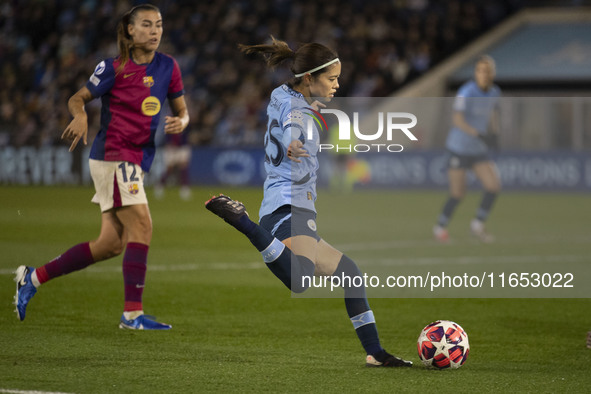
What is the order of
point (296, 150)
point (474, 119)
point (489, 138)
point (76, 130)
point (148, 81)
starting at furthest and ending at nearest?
point (489, 138) < point (474, 119) < point (148, 81) < point (76, 130) < point (296, 150)

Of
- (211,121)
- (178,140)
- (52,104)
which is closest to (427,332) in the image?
(178,140)

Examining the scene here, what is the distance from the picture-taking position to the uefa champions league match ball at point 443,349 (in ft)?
19.3

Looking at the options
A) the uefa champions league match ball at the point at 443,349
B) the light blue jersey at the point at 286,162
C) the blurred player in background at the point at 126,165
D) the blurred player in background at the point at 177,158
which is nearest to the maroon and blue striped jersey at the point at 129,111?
the blurred player in background at the point at 126,165

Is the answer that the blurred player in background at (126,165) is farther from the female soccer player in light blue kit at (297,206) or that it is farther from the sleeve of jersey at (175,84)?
the female soccer player in light blue kit at (297,206)

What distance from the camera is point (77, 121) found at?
673 cm

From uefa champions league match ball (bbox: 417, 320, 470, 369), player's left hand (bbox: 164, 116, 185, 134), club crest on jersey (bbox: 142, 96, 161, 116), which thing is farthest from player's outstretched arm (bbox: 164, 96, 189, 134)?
uefa champions league match ball (bbox: 417, 320, 470, 369)

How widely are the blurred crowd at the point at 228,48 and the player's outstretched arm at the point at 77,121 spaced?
1921cm

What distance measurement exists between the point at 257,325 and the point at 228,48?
2278 centimetres

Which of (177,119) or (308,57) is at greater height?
(308,57)

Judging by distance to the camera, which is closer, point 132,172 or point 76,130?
point 76,130

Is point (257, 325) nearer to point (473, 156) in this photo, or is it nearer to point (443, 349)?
point (443, 349)

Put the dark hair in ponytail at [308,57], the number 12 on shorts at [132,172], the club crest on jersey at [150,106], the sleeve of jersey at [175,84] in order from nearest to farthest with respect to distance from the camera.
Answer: the dark hair in ponytail at [308,57] → the number 12 on shorts at [132,172] → the club crest on jersey at [150,106] → the sleeve of jersey at [175,84]

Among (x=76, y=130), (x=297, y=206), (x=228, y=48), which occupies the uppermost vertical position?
(x=228, y=48)

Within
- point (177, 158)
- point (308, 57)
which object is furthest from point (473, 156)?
point (177, 158)
